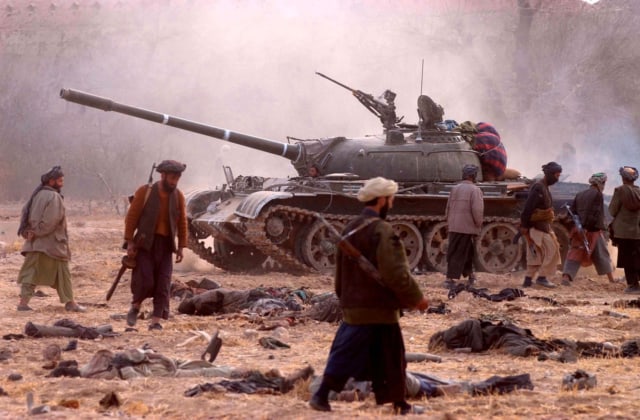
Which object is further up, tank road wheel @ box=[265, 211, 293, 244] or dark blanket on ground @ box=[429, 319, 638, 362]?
tank road wheel @ box=[265, 211, 293, 244]

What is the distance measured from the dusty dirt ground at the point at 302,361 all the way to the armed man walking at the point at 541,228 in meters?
0.34

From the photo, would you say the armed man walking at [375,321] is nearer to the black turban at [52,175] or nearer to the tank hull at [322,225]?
the black turban at [52,175]

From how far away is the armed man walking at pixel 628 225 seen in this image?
15414mm

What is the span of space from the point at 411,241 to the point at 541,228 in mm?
3220

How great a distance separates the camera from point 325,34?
192 feet

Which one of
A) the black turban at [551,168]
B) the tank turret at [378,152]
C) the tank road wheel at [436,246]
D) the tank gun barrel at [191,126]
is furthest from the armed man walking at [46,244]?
the tank road wheel at [436,246]

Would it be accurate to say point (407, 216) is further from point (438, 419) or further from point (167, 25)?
point (167, 25)

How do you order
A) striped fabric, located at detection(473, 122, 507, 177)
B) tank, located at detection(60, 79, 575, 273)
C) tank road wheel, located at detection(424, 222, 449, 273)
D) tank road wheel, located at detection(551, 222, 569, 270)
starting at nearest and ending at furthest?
tank, located at detection(60, 79, 575, 273)
tank road wheel, located at detection(424, 222, 449, 273)
tank road wheel, located at detection(551, 222, 569, 270)
striped fabric, located at detection(473, 122, 507, 177)

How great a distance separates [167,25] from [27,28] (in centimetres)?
748

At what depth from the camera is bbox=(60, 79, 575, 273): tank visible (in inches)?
705

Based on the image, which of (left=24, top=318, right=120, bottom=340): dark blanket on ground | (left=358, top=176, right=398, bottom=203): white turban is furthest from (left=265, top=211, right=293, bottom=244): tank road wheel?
(left=358, top=176, right=398, bottom=203): white turban

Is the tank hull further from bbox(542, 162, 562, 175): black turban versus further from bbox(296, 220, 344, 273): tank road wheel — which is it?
bbox(542, 162, 562, 175): black turban

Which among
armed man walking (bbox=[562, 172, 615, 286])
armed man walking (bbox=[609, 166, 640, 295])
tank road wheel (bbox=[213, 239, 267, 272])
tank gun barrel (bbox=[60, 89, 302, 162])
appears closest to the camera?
armed man walking (bbox=[609, 166, 640, 295])

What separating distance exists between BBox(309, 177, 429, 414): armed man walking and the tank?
10298mm
